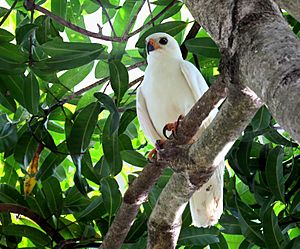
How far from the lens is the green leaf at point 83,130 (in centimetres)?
231

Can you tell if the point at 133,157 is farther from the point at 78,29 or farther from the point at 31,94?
the point at 78,29

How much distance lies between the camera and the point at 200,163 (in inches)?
59.1

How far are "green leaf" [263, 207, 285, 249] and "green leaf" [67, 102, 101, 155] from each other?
0.70 metres

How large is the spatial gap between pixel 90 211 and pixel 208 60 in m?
0.78

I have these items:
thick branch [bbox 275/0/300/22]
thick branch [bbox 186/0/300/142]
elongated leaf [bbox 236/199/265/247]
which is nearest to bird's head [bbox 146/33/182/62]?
elongated leaf [bbox 236/199/265/247]

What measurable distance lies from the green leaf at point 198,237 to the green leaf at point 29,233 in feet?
1.84

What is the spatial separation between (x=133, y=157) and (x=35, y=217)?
44cm

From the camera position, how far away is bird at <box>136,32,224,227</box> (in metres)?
2.60

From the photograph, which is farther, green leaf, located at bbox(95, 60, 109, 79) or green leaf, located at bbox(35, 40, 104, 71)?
green leaf, located at bbox(95, 60, 109, 79)

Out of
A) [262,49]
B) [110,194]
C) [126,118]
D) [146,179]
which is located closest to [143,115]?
[126,118]

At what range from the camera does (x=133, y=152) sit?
247 centimetres

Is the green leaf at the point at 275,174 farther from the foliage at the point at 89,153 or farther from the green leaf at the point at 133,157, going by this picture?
the green leaf at the point at 133,157

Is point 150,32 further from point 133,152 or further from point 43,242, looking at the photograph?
point 43,242

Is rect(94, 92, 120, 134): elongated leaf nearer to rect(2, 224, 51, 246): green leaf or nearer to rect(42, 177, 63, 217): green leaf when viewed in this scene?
rect(42, 177, 63, 217): green leaf
